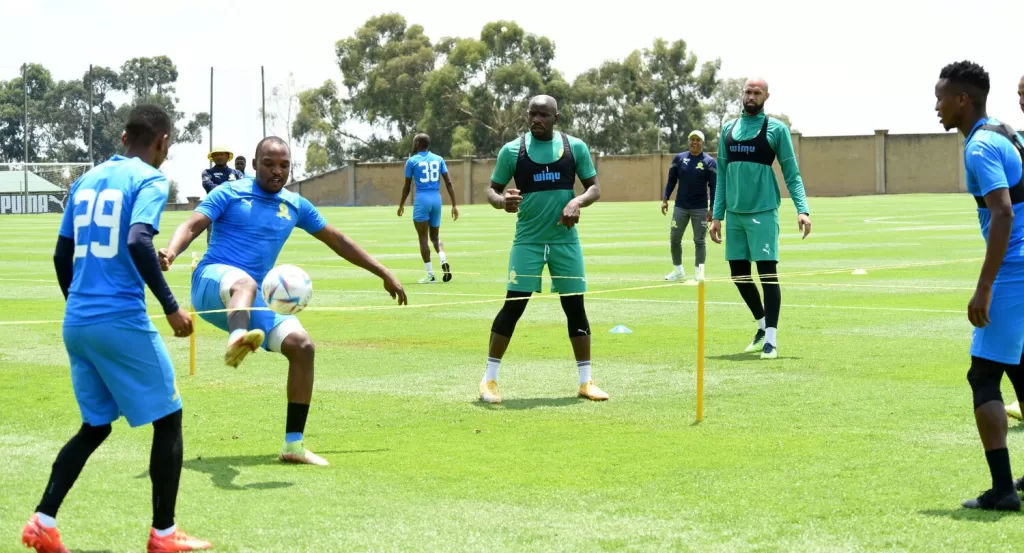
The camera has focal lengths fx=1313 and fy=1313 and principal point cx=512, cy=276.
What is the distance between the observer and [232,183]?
7961 mm

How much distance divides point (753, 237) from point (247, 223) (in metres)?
5.92

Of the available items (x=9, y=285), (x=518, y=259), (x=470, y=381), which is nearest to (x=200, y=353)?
(x=470, y=381)

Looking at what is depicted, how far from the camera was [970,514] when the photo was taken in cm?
631

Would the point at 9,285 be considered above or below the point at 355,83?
below

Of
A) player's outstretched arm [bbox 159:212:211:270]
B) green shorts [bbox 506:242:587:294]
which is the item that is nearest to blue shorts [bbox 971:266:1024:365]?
green shorts [bbox 506:242:587:294]

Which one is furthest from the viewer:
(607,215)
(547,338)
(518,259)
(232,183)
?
(607,215)

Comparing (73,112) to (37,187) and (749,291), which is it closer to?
(37,187)

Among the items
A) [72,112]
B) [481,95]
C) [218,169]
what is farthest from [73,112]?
[218,169]

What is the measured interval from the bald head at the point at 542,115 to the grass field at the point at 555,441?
1576 millimetres

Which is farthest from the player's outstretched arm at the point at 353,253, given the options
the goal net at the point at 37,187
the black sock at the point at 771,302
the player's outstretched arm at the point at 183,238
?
the goal net at the point at 37,187

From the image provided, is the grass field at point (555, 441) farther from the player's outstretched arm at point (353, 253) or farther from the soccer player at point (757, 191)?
the soccer player at point (757, 191)

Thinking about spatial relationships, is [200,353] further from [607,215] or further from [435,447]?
[607,215]

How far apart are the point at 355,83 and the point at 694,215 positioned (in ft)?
266

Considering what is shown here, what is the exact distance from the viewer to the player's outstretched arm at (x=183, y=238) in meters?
7.39
